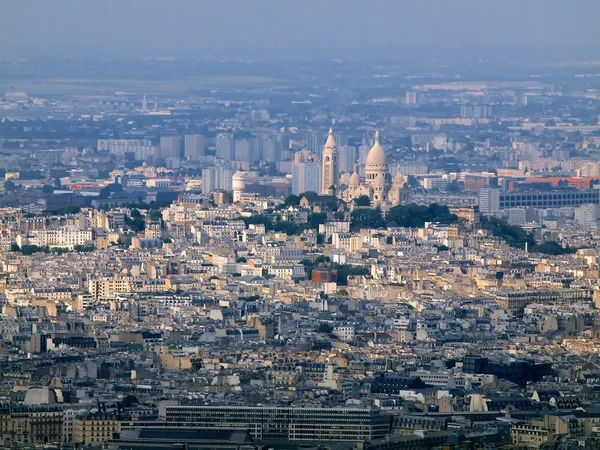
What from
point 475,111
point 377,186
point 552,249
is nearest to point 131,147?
point 475,111

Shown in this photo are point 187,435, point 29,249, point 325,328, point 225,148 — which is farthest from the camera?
point 225,148

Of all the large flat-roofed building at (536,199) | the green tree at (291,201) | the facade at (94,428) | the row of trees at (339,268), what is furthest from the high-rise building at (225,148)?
the facade at (94,428)

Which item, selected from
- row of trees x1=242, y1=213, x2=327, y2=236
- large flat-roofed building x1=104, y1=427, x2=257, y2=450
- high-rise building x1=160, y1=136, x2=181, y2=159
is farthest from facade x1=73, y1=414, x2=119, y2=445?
high-rise building x1=160, y1=136, x2=181, y2=159

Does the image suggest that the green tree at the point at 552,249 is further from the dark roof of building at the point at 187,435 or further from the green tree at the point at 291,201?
the dark roof of building at the point at 187,435

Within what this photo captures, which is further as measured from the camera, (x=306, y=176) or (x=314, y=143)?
(x=314, y=143)

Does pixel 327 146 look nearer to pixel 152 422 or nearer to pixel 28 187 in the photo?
pixel 28 187

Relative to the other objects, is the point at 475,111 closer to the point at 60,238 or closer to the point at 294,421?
the point at 60,238

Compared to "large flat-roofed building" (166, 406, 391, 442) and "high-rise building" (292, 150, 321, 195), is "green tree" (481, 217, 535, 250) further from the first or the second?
"large flat-roofed building" (166, 406, 391, 442)
